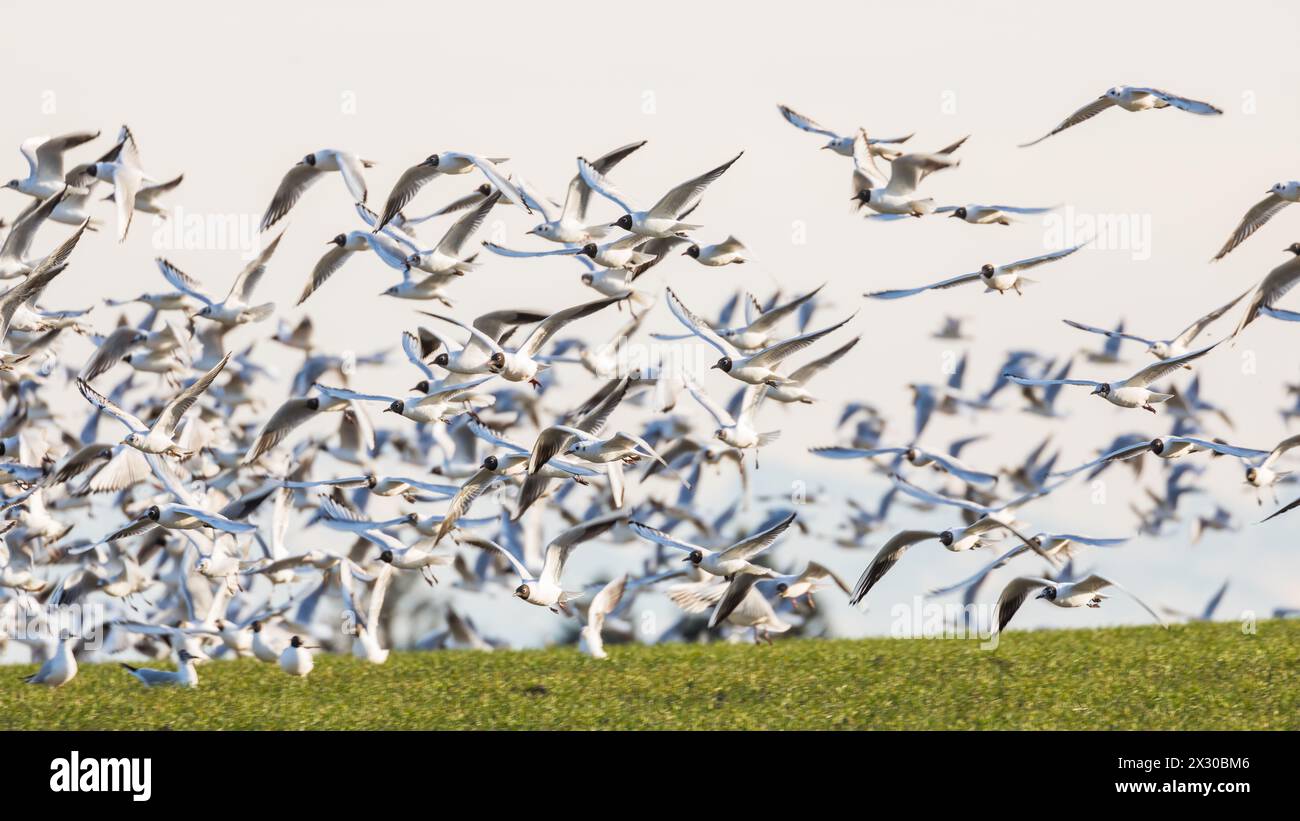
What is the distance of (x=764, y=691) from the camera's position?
20219 millimetres

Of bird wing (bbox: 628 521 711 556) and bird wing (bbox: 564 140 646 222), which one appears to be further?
bird wing (bbox: 564 140 646 222)

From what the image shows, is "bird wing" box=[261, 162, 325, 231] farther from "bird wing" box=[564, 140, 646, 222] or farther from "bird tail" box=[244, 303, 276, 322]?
"bird wing" box=[564, 140, 646, 222]

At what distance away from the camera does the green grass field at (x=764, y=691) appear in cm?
1956

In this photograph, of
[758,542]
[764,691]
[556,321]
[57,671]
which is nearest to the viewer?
[556,321]

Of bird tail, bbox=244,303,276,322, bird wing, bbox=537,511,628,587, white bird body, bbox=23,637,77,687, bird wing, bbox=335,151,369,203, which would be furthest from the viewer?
bird tail, bbox=244,303,276,322

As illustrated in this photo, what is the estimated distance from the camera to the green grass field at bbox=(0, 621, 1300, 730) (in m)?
19.6

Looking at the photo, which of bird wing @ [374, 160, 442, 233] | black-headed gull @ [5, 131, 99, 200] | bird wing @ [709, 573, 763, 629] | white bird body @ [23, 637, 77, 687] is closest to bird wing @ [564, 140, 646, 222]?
bird wing @ [374, 160, 442, 233]

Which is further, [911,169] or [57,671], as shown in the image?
[57,671]

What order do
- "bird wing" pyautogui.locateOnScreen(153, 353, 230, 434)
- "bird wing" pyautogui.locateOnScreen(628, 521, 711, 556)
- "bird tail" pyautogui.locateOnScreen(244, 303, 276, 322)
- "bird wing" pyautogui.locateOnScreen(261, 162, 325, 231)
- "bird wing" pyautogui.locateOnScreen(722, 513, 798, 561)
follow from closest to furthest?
"bird wing" pyautogui.locateOnScreen(153, 353, 230, 434) < "bird wing" pyautogui.locateOnScreen(722, 513, 798, 561) < "bird wing" pyautogui.locateOnScreen(628, 521, 711, 556) < "bird wing" pyautogui.locateOnScreen(261, 162, 325, 231) < "bird tail" pyautogui.locateOnScreen(244, 303, 276, 322)

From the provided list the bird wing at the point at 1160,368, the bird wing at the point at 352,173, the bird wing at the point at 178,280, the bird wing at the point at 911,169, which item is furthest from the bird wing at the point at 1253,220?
the bird wing at the point at 178,280

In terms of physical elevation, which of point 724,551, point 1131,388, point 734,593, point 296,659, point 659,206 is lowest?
point 296,659

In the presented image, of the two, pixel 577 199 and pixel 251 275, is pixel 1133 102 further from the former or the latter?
pixel 251 275

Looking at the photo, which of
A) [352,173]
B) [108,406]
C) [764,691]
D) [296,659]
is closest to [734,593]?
[764,691]

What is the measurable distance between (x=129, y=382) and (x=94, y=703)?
7.37m
